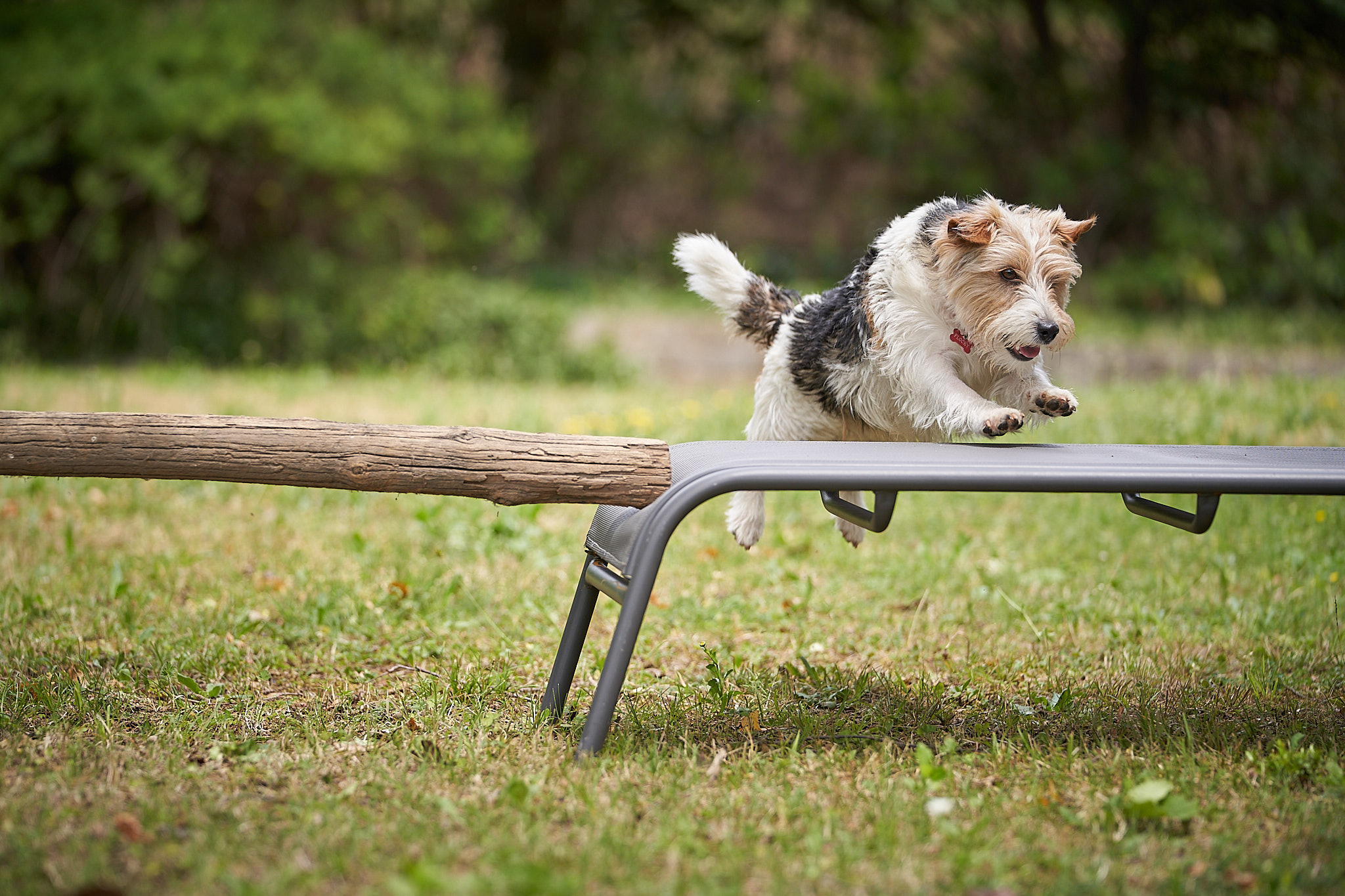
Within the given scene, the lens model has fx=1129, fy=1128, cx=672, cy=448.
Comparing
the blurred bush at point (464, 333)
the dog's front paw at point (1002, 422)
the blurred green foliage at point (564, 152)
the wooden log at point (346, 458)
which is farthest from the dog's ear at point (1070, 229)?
the blurred green foliage at point (564, 152)

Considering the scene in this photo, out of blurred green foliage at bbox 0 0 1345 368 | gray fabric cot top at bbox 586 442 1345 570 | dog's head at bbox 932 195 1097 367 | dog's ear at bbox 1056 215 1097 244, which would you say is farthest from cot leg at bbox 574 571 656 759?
blurred green foliage at bbox 0 0 1345 368

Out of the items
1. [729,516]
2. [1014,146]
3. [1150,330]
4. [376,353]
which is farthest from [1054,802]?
[1014,146]

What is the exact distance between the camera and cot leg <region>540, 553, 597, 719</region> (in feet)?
9.78

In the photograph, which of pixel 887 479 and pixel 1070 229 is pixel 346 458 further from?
pixel 1070 229

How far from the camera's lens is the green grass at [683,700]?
2189 millimetres

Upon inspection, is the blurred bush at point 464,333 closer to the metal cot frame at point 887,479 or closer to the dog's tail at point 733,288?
the dog's tail at point 733,288

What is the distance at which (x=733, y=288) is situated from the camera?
331 centimetres

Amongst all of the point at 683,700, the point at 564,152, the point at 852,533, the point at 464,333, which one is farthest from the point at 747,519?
the point at 564,152

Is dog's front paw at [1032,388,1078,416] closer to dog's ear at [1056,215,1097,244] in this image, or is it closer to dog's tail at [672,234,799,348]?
dog's ear at [1056,215,1097,244]

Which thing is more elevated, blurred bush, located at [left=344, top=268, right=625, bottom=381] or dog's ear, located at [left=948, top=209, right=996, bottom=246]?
dog's ear, located at [left=948, top=209, right=996, bottom=246]

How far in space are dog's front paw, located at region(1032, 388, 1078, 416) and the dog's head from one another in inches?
3.9

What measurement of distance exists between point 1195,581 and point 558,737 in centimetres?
287

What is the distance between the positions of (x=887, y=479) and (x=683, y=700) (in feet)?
3.61

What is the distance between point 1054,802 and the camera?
8.26 ft
